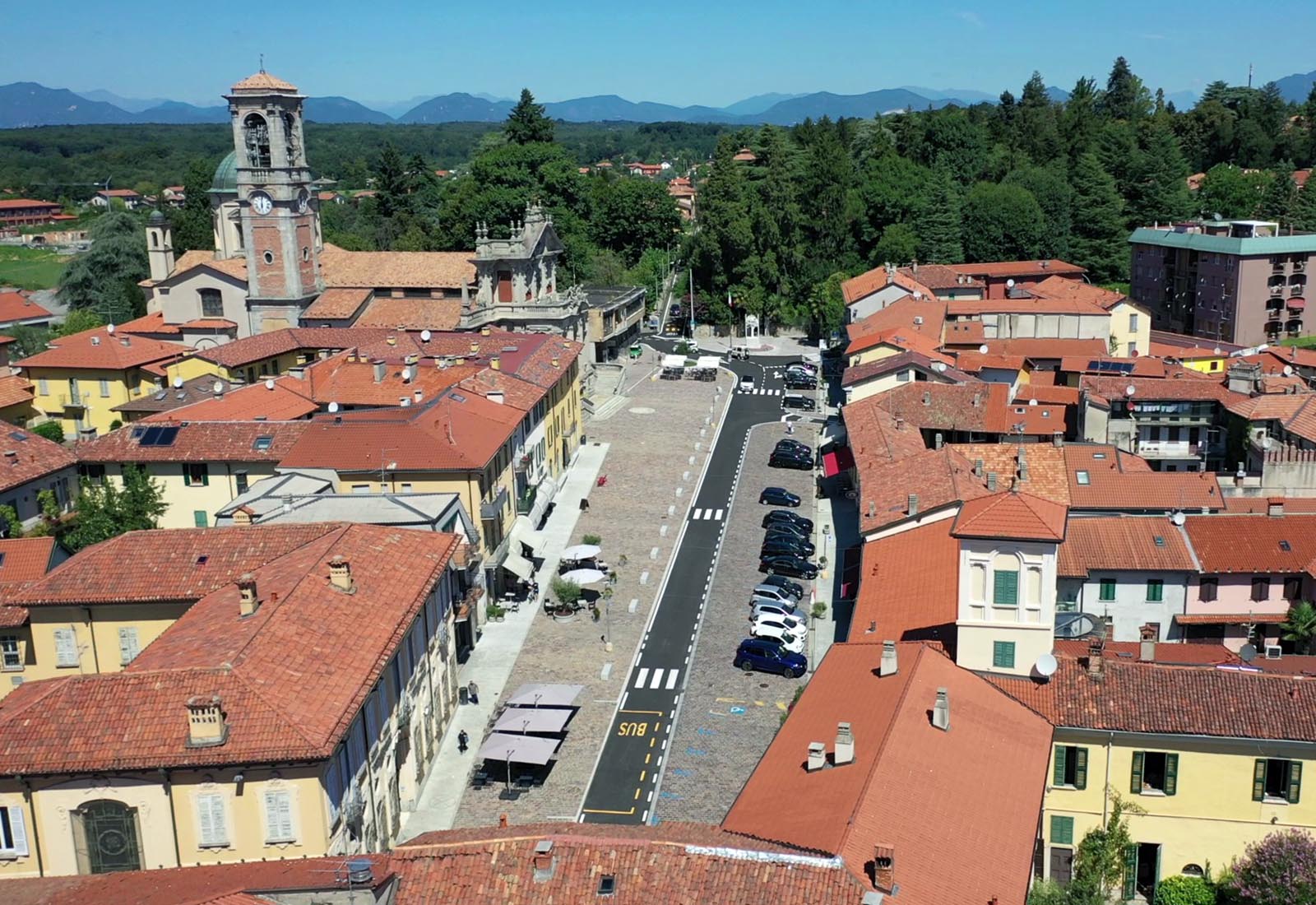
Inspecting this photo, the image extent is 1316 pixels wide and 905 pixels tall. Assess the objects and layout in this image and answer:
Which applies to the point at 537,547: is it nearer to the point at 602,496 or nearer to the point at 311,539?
the point at 602,496

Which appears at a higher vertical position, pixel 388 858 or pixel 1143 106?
pixel 1143 106

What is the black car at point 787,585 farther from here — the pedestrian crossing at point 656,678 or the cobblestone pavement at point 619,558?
the pedestrian crossing at point 656,678

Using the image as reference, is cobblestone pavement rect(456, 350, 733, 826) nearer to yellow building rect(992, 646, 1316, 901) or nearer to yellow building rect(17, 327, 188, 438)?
yellow building rect(992, 646, 1316, 901)

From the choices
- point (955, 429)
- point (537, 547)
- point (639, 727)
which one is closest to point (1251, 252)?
point (955, 429)

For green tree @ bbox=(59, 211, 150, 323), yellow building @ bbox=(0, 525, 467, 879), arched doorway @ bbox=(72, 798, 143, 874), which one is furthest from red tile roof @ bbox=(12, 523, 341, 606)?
green tree @ bbox=(59, 211, 150, 323)

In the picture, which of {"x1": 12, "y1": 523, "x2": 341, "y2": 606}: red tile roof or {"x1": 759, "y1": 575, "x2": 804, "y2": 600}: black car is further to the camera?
{"x1": 759, "y1": 575, "x2": 804, "y2": 600}: black car

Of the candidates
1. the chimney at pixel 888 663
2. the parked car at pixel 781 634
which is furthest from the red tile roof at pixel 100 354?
the chimney at pixel 888 663
